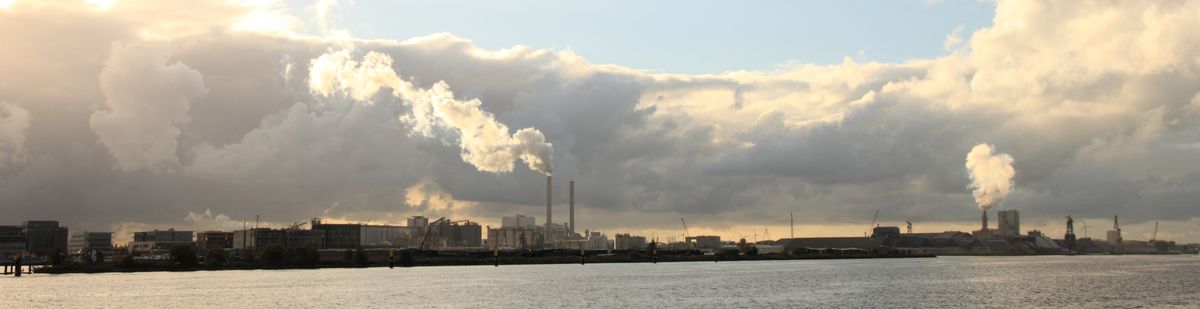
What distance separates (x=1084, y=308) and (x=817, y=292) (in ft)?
130

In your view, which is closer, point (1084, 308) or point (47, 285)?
point (1084, 308)

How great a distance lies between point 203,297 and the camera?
136 metres

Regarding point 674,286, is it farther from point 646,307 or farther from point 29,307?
point 29,307

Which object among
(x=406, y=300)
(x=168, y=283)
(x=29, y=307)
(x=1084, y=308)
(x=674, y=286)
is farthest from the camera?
(x=168, y=283)

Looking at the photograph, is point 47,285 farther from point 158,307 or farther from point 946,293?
point 946,293

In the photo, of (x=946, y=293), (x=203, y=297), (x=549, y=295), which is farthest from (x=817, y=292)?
(x=203, y=297)

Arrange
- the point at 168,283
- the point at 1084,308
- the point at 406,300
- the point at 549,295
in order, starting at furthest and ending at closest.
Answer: the point at 168,283, the point at 549,295, the point at 406,300, the point at 1084,308

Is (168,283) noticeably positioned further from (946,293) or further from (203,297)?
(946,293)

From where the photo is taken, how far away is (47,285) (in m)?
169

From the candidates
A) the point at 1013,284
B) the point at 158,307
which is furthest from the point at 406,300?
the point at 1013,284

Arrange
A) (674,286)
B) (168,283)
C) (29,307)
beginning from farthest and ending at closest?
(168,283) < (674,286) < (29,307)

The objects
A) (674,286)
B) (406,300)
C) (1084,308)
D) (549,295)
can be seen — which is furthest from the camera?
(674,286)

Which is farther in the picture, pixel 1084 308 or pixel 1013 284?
pixel 1013 284

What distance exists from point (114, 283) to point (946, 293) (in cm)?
12228
